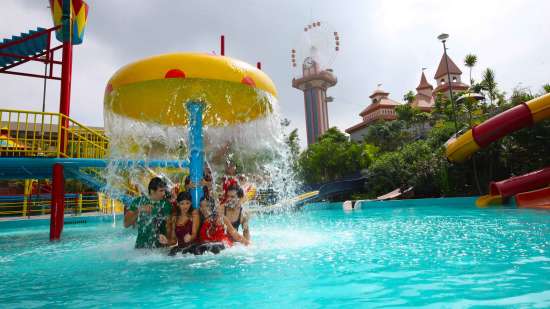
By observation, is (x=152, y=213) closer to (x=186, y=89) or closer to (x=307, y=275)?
(x=186, y=89)

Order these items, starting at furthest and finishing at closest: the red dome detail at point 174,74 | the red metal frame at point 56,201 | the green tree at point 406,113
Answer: the green tree at point 406,113 < the red metal frame at point 56,201 < the red dome detail at point 174,74

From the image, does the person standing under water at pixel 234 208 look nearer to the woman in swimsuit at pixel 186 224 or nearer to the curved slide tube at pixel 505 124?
the woman in swimsuit at pixel 186 224

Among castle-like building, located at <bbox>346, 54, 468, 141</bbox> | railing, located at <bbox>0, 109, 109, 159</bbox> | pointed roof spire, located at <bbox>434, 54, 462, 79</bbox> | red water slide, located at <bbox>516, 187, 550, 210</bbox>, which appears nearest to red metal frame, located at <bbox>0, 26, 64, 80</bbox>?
railing, located at <bbox>0, 109, 109, 159</bbox>

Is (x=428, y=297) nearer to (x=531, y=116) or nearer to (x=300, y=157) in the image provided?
(x=531, y=116)

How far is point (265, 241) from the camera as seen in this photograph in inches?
227

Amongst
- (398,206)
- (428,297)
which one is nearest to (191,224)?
(428,297)

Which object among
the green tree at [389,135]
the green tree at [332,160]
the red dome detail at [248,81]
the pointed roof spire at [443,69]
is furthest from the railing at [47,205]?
the pointed roof spire at [443,69]

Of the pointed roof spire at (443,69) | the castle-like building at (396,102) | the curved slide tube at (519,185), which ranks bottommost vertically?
the curved slide tube at (519,185)

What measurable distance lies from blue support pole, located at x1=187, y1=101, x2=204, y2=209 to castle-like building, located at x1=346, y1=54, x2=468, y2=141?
33231 mm

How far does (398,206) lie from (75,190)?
1788cm

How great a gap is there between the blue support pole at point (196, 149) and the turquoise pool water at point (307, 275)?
2.85 feet

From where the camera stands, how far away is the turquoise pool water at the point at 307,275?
8.38ft

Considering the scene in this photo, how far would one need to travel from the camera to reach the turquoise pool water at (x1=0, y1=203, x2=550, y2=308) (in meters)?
2.55

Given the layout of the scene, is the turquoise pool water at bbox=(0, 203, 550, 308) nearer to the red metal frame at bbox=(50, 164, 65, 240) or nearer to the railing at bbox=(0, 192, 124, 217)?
the red metal frame at bbox=(50, 164, 65, 240)
